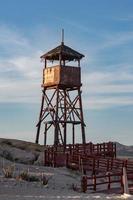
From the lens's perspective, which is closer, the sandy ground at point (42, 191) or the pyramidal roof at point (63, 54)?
the sandy ground at point (42, 191)

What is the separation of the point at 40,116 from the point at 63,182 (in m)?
25.2

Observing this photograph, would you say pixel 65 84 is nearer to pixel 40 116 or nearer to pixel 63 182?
pixel 40 116

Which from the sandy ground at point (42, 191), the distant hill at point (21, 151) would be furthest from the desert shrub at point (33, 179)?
the distant hill at point (21, 151)

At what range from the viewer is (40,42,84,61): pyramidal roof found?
168 feet

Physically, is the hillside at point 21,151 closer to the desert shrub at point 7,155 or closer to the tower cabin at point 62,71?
the desert shrub at point 7,155

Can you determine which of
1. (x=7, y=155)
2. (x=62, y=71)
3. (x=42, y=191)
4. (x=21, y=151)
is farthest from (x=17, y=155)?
(x=42, y=191)

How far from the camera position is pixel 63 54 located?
5128cm

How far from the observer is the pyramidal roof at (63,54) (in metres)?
51.2

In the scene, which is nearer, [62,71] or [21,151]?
[21,151]

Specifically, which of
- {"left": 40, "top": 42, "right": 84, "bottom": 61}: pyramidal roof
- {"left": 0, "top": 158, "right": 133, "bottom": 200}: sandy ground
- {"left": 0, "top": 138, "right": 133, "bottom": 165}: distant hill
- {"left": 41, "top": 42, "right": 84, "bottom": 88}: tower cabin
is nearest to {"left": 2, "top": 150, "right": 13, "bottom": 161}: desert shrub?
{"left": 0, "top": 138, "right": 133, "bottom": 165}: distant hill

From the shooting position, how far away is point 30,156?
4303cm

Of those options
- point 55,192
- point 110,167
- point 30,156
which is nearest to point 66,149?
point 30,156

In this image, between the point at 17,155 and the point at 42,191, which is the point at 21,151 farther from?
the point at 42,191

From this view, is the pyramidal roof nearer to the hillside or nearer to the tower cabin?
the tower cabin
